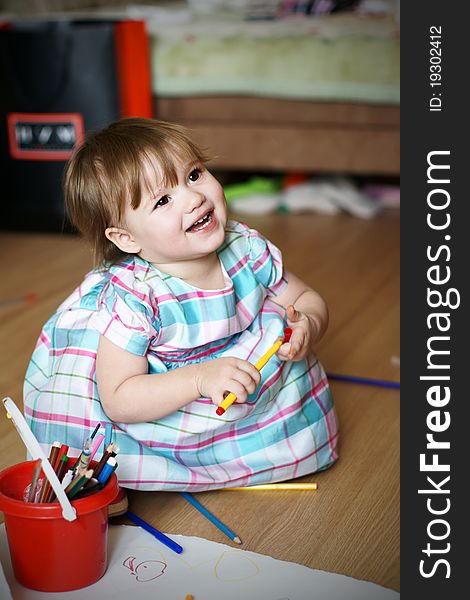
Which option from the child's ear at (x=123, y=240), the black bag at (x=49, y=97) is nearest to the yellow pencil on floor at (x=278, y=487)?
the child's ear at (x=123, y=240)

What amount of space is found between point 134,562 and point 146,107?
165cm

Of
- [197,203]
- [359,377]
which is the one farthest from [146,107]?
[197,203]

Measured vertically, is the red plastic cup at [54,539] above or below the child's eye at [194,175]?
below

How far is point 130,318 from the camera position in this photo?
1.10 metres

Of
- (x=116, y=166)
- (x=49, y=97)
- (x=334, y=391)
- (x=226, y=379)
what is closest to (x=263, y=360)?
(x=226, y=379)

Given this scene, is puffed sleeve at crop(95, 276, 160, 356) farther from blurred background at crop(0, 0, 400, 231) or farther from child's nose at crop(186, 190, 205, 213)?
blurred background at crop(0, 0, 400, 231)

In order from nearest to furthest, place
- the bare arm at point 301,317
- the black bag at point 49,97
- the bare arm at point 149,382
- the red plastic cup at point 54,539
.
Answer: the red plastic cup at point 54,539 → the bare arm at point 149,382 → the bare arm at point 301,317 → the black bag at point 49,97

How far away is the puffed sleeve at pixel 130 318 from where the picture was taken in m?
1.10

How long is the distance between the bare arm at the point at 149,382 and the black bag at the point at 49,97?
135 cm

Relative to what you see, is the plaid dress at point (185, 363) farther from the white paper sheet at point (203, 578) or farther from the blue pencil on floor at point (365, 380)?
the blue pencil on floor at point (365, 380)

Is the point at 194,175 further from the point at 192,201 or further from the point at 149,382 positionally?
the point at 149,382

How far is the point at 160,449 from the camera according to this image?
1166mm

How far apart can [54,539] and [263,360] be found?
0.32 metres

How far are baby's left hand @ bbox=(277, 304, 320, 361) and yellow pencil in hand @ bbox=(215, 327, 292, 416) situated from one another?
11 millimetres
